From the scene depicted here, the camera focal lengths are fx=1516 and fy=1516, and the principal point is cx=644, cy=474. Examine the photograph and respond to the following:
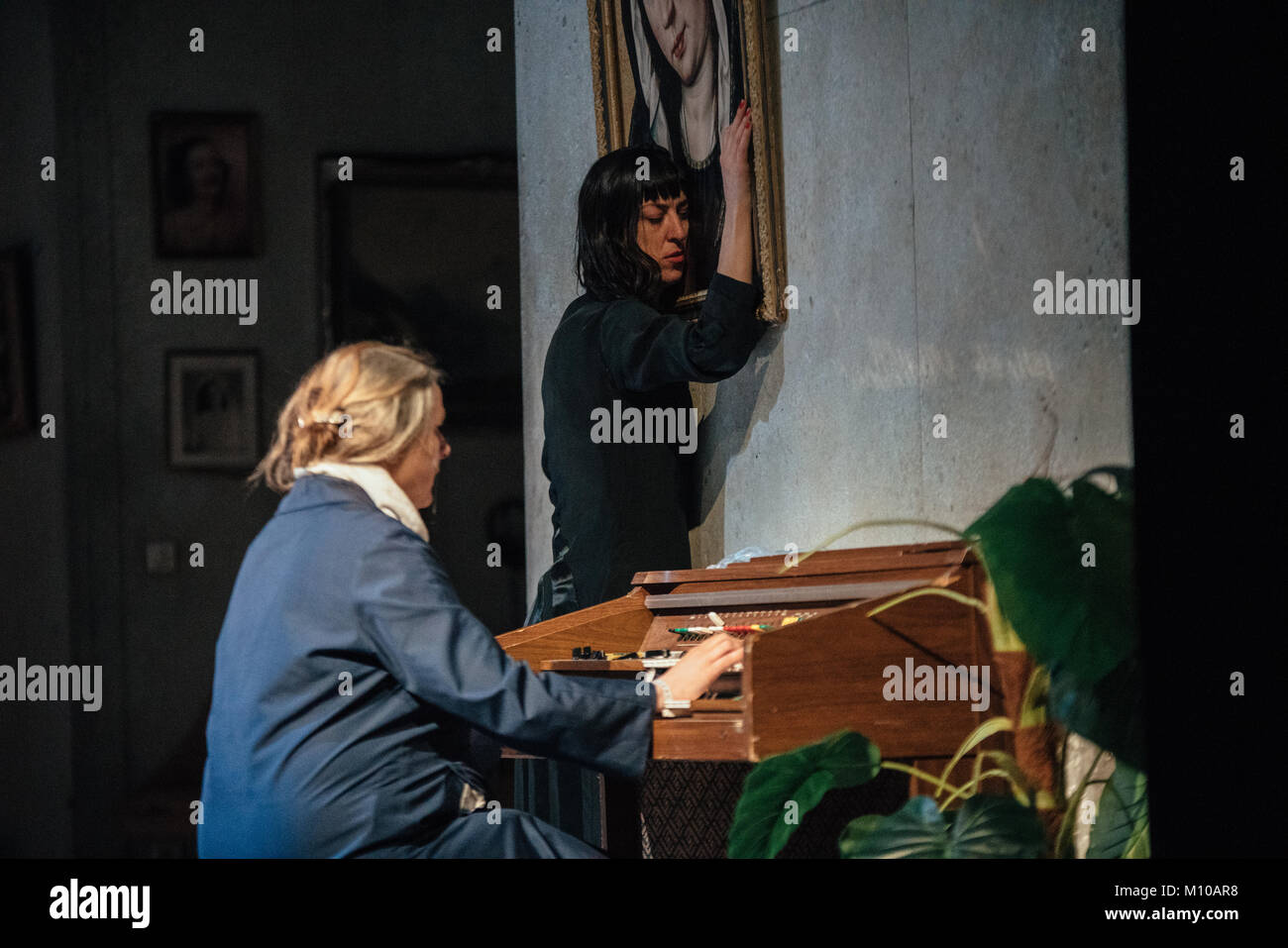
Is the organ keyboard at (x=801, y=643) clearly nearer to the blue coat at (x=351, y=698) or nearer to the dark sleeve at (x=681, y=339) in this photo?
the blue coat at (x=351, y=698)

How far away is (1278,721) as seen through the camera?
102 inches

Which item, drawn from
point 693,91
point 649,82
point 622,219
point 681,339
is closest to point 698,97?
point 693,91

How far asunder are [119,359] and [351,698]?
2.02 meters

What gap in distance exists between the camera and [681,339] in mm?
3512

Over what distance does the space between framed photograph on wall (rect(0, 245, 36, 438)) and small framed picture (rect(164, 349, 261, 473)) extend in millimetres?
342

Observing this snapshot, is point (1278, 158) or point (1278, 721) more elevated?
point (1278, 158)

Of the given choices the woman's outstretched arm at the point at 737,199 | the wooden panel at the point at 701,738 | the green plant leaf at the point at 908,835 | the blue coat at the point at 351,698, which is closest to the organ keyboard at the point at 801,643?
the wooden panel at the point at 701,738

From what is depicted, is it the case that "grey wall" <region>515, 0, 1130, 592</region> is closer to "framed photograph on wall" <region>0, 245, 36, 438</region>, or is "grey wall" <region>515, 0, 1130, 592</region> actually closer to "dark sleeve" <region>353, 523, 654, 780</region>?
"dark sleeve" <region>353, 523, 654, 780</region>

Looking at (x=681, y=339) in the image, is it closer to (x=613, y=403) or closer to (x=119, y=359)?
(x=613, y=403)
